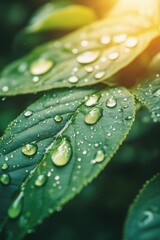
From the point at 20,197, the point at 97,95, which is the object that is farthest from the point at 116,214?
the point at 20,197

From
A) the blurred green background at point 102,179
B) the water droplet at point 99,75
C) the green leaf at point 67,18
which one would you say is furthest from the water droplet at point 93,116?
the green leaf at point 67,18

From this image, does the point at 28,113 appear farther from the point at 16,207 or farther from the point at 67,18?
the point at 67,18

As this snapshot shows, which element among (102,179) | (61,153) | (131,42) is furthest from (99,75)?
(102,179)

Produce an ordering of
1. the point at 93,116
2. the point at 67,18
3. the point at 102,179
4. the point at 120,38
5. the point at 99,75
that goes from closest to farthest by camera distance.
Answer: the point at 93,116, the point at 99,75, the point at 120,38, the point at 67,18, the point at 102,179

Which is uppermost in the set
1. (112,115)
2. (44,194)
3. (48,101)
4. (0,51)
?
(0,51)

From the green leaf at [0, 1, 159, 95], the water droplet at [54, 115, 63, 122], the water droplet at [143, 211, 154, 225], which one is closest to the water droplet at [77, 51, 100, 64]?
the green leaf at [0, 1, 159, 95]

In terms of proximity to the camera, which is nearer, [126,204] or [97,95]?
[97,95]

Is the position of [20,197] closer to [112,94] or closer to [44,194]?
[44,194]

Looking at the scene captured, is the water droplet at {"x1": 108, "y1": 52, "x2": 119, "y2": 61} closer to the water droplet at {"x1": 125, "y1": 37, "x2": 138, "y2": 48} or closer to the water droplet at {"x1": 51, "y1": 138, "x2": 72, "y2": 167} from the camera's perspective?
the water droplet at {"x1": 125, "y1": 37, "x2": 138, "y2": 48}
